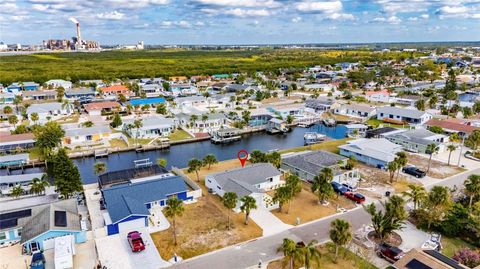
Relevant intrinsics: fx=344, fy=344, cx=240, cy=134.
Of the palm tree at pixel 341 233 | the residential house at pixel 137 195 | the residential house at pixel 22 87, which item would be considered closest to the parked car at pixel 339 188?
the palm tree at pixel 341 233

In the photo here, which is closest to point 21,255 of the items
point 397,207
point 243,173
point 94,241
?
point 94,241

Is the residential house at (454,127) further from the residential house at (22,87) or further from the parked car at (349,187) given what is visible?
the residential house at (22,87)

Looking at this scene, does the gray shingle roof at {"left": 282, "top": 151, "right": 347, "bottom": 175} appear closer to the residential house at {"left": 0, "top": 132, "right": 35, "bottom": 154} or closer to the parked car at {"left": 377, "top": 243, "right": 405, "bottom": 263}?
the parked car at {"left": 377, "top": 243, "right": 405, "bottom": 263}

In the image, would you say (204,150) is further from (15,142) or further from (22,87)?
(22,87)

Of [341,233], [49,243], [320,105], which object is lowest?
[49,243]

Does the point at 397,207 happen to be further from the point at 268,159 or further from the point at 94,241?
the point at 94,241

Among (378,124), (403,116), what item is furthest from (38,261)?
(403,116)
